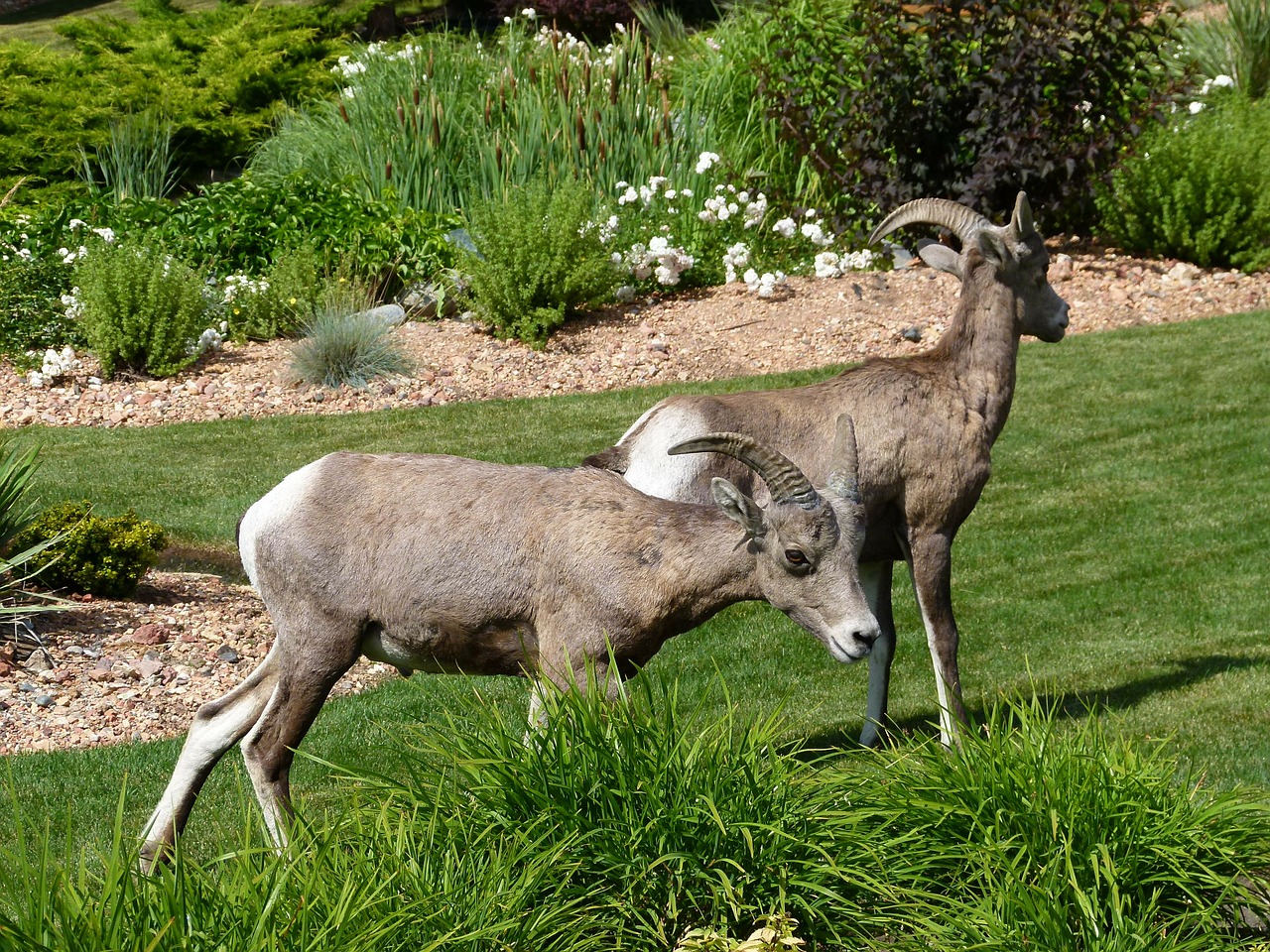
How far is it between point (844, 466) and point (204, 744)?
273cm

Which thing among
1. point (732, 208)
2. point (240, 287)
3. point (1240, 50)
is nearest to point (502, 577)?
point (240, 287)

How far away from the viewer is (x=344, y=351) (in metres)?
13.8

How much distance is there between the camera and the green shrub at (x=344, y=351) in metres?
13.7

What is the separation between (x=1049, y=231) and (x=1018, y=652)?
9.25 meters

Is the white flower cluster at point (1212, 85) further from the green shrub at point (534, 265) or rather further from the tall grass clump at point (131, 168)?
the tall grass clump at point (131, 168)

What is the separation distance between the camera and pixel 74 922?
3.75m

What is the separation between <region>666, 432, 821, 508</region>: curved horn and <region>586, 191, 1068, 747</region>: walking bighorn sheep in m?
0.95

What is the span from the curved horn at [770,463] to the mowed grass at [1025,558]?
2.64 feet

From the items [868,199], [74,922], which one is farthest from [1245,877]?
[868,199]

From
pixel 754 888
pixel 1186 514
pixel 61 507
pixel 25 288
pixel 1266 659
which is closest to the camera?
pixel 754 888

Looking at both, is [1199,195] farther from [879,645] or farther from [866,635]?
[866,635]

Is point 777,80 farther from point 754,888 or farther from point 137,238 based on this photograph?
point 754,888

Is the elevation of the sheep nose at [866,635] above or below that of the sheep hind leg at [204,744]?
above

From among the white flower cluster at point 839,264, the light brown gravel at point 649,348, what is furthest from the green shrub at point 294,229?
the white flower cluster at point 839,264
